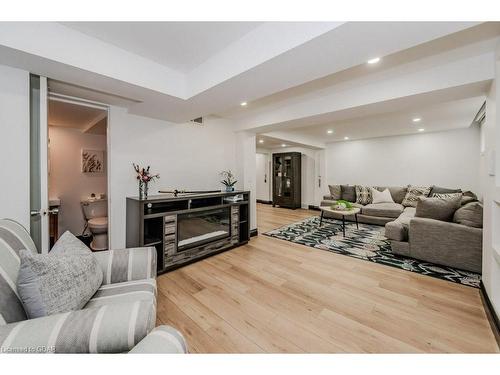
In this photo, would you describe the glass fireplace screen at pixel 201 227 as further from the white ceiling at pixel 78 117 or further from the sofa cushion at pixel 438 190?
the sofa cushion at pixel 438 190

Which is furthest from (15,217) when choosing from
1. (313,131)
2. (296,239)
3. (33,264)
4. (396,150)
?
(396,150)

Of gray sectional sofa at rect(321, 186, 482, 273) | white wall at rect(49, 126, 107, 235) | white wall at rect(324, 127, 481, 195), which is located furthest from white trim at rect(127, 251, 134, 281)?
white wall at rect(324, 127, 481, 195)

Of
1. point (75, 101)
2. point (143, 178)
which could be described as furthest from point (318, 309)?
point (75, 101)

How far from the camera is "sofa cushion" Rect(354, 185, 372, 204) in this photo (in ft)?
18.4

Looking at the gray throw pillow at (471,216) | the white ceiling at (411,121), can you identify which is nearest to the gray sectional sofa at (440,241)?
the gray throw pillow at (471,216)

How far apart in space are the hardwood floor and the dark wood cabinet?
459cm

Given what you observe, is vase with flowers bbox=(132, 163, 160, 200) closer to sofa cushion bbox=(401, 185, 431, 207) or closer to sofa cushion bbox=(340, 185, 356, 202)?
sofa cushion bbox=(340, 185, 356, 202)

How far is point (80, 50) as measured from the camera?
1684mm

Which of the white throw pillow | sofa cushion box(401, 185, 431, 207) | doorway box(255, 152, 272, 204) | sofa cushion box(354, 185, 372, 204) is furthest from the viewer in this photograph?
doorway box(255, 152, 272, 204)

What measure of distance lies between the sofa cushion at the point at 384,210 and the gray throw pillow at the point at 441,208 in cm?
194

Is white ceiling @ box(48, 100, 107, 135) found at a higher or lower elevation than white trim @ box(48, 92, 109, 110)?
higher
